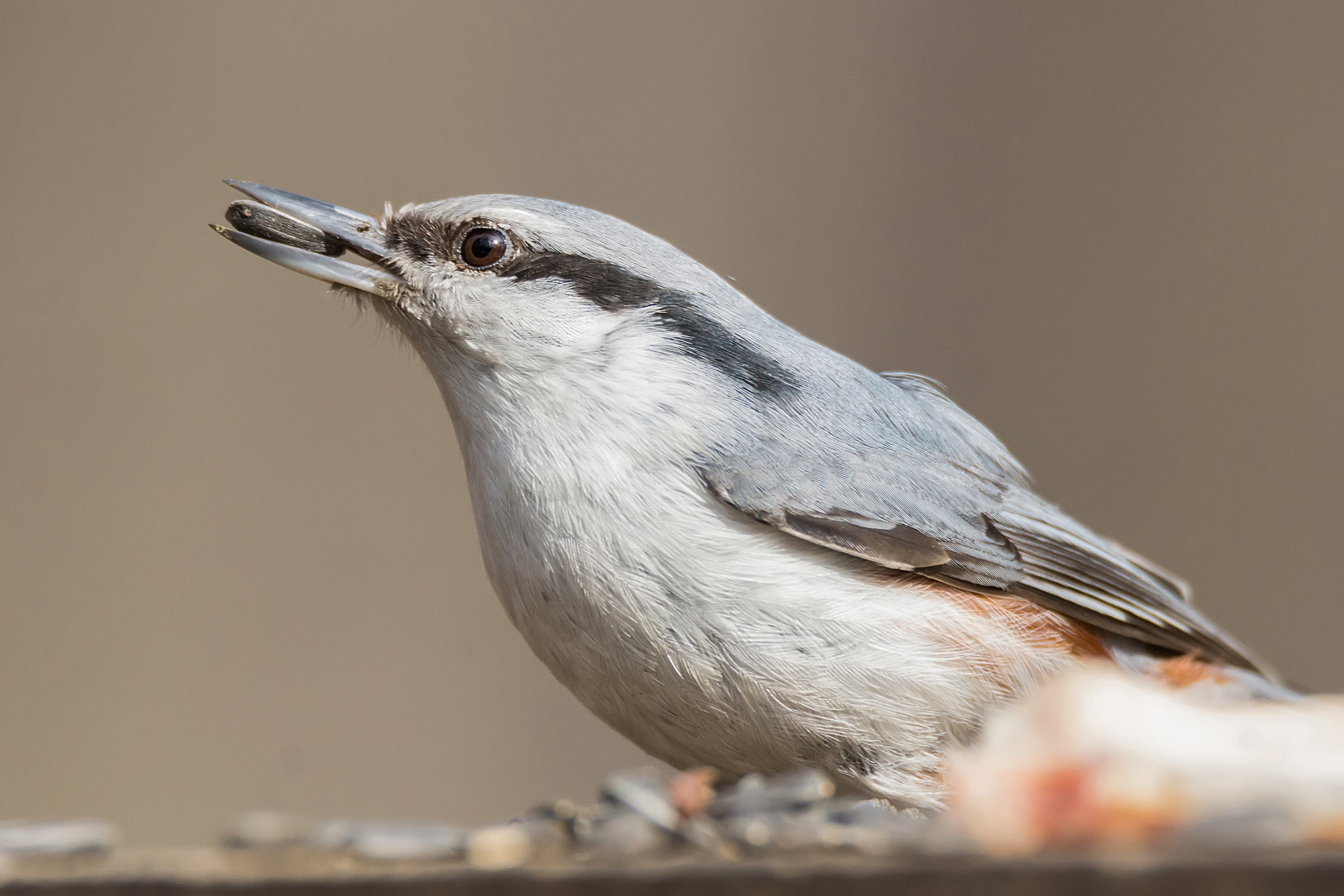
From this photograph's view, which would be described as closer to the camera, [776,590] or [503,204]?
[776,590]

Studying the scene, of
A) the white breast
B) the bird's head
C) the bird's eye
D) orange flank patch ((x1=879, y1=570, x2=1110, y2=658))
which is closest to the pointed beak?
the bird's head

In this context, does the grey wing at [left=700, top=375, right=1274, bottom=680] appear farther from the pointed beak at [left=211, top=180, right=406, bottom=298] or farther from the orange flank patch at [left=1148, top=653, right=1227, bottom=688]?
the pointed beak at [left=211, top=180, right=406, bottom=298]

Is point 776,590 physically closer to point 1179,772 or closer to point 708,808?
point 708,808

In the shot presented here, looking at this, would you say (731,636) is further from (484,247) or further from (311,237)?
(311,237)

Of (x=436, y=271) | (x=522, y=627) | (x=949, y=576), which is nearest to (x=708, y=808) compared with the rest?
(x=522, y=627)

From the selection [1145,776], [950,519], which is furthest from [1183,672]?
[1145,776]
